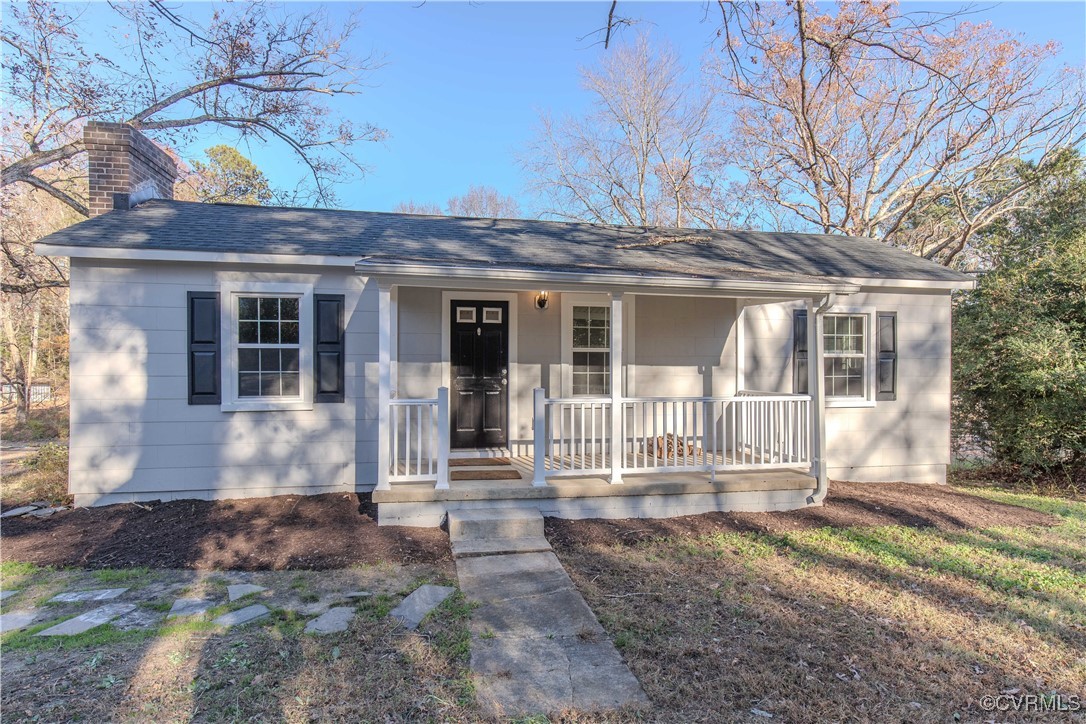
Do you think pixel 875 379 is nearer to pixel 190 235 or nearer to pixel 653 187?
pixel 190 235

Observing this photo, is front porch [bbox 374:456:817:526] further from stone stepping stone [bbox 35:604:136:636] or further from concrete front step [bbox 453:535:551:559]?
stone stepping stone [bbox 35:604:136:636]

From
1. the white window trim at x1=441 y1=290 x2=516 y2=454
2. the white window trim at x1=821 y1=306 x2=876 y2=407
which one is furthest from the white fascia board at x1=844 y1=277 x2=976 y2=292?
the white window trim at x1=441 y1=290 x2=516 y2=454

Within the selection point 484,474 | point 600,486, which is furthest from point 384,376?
point 600,486

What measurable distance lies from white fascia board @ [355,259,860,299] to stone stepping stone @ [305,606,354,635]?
2.82m

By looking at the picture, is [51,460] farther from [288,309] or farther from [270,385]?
[288,309]

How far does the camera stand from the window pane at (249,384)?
604cm

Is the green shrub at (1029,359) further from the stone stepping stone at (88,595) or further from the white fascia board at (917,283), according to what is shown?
the stone stepping stone at (88,595)

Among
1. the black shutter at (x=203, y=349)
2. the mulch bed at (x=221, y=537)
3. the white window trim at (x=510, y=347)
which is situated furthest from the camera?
the white window trim at (x=510, y=347)

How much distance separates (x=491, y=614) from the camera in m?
3.56

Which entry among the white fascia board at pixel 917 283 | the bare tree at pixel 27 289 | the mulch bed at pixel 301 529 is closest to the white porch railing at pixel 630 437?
the mulch bed at pixel 301 529

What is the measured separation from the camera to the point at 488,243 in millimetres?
6816

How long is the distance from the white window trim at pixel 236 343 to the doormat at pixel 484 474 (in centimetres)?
183

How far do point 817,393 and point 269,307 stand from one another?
6223 mm

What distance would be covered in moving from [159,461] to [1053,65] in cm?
1861
